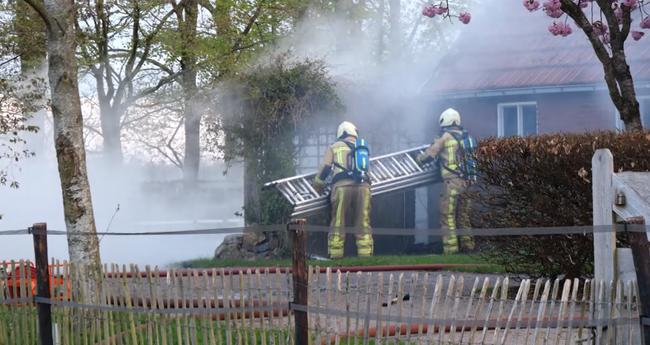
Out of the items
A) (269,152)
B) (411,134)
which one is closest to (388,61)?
(411,134)

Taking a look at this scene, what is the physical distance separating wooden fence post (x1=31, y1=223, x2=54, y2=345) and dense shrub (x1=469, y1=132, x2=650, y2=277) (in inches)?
187

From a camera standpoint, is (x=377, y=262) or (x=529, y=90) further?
(x=529, y=90)

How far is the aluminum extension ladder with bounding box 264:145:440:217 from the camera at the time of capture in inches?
721

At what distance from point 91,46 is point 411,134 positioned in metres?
6.15

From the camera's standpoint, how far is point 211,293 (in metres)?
7.91

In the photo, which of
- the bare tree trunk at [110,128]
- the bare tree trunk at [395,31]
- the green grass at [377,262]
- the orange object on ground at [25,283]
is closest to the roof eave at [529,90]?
the green grass at [377,262]

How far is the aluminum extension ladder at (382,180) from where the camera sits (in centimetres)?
1831

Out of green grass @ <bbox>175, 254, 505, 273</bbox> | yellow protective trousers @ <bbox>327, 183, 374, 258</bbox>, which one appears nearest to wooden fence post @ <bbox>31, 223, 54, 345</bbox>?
green grass @ <bbox>175, 254, 505, 273</bbox>

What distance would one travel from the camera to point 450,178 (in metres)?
19.0

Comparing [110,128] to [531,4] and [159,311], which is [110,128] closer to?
[531,4]

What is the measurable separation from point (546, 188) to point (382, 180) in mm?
8179

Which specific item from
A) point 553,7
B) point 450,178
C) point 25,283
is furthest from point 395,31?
point 25,283

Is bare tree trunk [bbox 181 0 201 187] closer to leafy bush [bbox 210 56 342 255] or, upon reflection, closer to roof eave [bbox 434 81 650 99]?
leafy bush [bbox 210 56 342 255]

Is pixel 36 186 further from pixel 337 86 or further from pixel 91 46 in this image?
pixel 337 86
